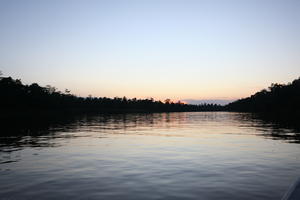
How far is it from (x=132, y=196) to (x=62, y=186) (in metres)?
3.92

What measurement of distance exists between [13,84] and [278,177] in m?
166

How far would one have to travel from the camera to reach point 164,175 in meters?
16.7

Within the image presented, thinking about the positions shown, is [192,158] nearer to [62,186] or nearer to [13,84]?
[62,186]

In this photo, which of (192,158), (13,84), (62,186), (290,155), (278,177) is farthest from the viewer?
(13,84)

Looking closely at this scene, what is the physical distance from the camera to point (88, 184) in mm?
14664

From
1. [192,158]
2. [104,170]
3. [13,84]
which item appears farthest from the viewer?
[13,84]

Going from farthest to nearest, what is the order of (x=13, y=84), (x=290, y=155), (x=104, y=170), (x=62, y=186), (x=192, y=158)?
(x=13, y=84), (x=290, y=155), (x=192, y=158), (x=104, y=170), (x=62, y=186)

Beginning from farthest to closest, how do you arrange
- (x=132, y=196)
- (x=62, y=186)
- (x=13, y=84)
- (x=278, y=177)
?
(x=13, y=84), (x=278, y=177), (x=62, y=186), (x=132, y=196)

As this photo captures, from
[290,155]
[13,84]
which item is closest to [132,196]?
[290,155]

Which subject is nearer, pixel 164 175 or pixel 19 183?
pixel 19 183

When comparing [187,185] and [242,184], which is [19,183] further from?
[242,184]

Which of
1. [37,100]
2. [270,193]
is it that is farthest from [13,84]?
[270,193]

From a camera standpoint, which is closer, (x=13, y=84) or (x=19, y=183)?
(x=19, y=183)

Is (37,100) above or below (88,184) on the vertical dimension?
above
